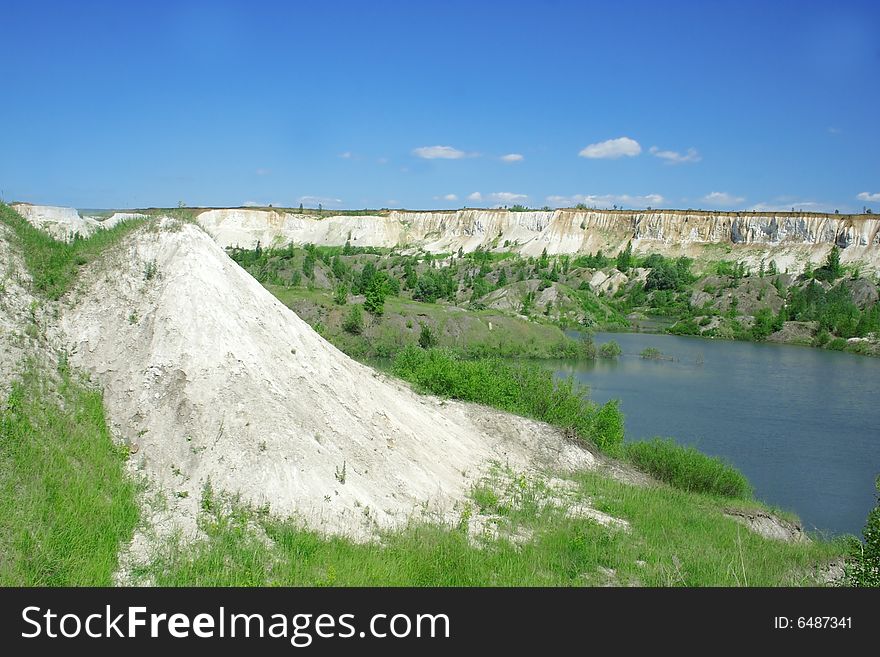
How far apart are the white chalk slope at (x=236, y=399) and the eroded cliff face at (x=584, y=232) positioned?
284ft

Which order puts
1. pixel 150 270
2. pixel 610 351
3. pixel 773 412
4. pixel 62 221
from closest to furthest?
1. pixel 150 270
2. pixel 62 221
3. pixel 773 412
4. pixel 610 351

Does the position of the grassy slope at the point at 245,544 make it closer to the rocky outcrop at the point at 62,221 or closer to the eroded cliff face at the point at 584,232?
the rocky outcrop at the point at 62,221

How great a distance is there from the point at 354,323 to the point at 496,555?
41.9m

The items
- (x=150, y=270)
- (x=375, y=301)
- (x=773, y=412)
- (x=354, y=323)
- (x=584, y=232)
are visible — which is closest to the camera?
(x=150, y=270)

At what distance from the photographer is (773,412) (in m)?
36.4

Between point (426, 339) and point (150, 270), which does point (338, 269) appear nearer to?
point (426, 339)

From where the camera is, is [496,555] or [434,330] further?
[434,330]

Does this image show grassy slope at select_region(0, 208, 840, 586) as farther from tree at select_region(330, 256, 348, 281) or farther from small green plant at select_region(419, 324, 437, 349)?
tree at select_region(330, 256, 348, 281)

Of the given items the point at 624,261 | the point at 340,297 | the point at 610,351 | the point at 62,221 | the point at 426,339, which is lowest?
the point at 610,351

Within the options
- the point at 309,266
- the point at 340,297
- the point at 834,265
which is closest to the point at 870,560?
the point at 340,297

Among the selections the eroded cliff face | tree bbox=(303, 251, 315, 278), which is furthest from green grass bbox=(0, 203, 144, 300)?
the eroded cliff face

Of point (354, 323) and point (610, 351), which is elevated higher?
point (354, 323)

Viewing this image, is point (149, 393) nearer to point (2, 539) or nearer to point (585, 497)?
point (2, 539)

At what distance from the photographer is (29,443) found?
951cm
